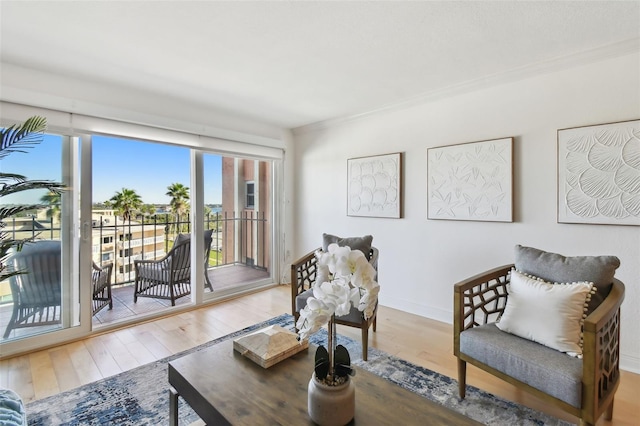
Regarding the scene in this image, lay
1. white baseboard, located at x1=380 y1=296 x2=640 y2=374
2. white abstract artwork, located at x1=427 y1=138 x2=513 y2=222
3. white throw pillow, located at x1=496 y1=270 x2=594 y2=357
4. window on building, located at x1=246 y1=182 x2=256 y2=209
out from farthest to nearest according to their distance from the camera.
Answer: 1. window on building, located at x1=246 y1=182 x2=256 y2=209
2. white baseboard, located at x1=380 y1=296 x2=640 y2=374
3. white abstract artwork, located at x1=427 y1=138 x2=513 y2=222
4. white throw pillow, located at x1=496 y1=270 x2=594 y2=357

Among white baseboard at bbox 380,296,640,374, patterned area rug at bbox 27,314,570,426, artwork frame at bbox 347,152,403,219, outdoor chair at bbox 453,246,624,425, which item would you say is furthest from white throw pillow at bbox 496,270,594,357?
artwork frame at bbox 347,152,403,219

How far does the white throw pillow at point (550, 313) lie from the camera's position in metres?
1.58

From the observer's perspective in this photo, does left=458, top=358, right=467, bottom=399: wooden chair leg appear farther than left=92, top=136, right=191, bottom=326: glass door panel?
No

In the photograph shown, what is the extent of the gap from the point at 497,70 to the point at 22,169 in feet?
13.3

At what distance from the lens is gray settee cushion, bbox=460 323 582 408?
4.60ft

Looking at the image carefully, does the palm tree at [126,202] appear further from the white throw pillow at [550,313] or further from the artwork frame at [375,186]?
the white throw pillow at [550,313]

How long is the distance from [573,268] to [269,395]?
1.82 metres

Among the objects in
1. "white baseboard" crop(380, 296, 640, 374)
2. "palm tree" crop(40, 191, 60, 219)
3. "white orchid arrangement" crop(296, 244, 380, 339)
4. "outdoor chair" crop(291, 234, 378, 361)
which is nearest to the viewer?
"white orchid arrangement" crop(296, 244, 380, 339)

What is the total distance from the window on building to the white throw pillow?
11.2ft

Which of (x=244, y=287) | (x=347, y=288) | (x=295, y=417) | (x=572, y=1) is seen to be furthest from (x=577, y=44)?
(x=244, y=287)

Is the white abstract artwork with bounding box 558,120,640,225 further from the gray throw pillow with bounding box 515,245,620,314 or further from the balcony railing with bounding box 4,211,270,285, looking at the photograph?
the balcony railing with bounding box 4,211,270,285

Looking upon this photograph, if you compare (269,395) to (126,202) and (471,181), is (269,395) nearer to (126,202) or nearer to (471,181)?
Answer: (471,181)

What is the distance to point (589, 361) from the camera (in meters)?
1.35

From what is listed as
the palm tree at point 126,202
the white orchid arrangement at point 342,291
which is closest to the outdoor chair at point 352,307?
the white orchid arrangement at point 342,291
